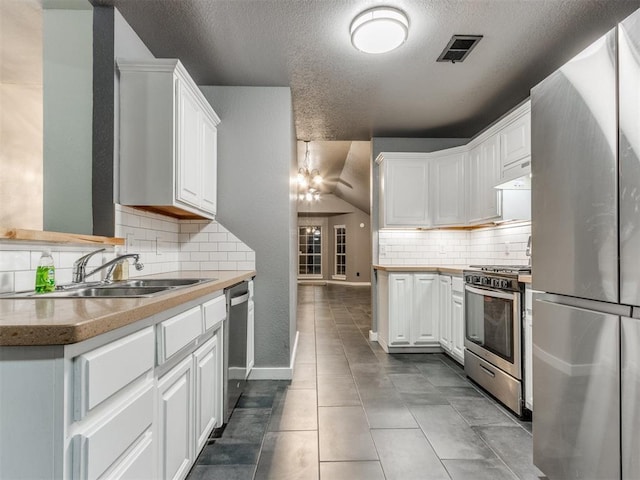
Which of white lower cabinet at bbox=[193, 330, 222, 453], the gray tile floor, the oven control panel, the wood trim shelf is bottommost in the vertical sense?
the gray tile floor

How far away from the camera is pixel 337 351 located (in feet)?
12.2

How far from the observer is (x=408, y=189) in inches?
156

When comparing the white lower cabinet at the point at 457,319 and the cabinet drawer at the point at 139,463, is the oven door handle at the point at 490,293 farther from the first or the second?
the cabinet drawer at the point at 139,463

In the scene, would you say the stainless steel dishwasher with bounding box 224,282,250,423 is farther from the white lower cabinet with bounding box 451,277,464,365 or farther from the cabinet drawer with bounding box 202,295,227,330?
the white lower cabinet with bounding box 451,277,464,365

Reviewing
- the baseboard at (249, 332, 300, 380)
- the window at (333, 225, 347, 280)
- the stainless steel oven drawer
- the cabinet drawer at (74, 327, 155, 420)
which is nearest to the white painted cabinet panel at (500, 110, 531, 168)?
the stainless steel oven drawer

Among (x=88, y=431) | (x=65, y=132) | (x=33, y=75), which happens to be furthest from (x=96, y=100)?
(x=88, y=431)

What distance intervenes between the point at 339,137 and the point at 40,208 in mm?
3203

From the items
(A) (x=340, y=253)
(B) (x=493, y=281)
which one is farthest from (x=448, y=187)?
(A) (x=340, y=253)

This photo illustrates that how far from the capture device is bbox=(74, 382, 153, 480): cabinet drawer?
77cm

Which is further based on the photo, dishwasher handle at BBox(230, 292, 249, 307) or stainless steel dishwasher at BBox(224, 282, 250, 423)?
dishwasher handle at BBox(230, 292, 249, 307)

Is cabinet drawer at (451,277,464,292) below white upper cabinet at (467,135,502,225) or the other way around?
below

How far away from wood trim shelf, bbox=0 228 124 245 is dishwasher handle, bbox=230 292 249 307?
71 cm

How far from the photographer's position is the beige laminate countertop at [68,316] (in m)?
0.73

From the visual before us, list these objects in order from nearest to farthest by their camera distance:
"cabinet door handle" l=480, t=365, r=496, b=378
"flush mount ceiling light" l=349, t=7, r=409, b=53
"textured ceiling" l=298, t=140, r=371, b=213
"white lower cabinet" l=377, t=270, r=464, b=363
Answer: "flush mount ceiling light" l=349, t=7, r=409, b=53 < "cabinet door handle" l=480, t=365, r=496, b=378 < "white lower cabinet" l=377, t=270, r=464, b=363 < "textured ceiling" l=298, t=140, r=371, b=213
